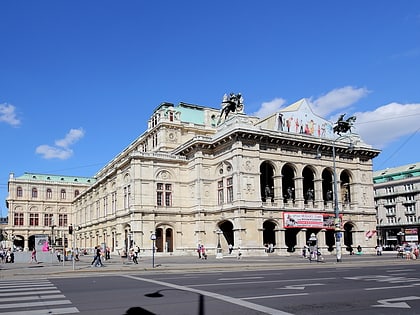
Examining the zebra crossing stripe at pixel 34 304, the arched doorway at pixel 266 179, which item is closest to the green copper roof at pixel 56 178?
the arched doorway at pixel 266 179

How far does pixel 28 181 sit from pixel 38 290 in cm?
11018

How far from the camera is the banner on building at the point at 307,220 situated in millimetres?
57062

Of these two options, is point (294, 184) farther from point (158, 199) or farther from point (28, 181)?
point (28, 181)

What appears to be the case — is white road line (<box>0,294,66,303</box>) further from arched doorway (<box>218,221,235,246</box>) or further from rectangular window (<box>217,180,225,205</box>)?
arched doorway (<box>218,221,235,246</box>)

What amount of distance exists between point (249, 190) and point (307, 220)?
405 inches

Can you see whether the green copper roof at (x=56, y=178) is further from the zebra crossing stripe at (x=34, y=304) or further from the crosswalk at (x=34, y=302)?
the zebra crossing stripe at (x=34, y=304)

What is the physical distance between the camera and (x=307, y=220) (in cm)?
5884

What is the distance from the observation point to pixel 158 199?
2415 inches

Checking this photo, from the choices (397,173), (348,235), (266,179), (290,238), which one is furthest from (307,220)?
(397,173)

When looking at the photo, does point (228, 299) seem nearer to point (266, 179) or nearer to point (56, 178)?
point (266, 179)

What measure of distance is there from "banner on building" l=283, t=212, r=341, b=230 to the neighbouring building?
38.8 metres

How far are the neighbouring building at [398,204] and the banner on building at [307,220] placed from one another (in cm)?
3881

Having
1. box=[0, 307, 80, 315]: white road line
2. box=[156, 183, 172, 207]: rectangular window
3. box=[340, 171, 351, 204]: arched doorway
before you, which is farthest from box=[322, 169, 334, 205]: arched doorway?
box=[0, 307, 80, 315]: white road line

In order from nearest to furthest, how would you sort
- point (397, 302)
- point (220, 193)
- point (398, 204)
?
1. point (397, 302)
2. point (220, 193)
3. point (398, 204)
